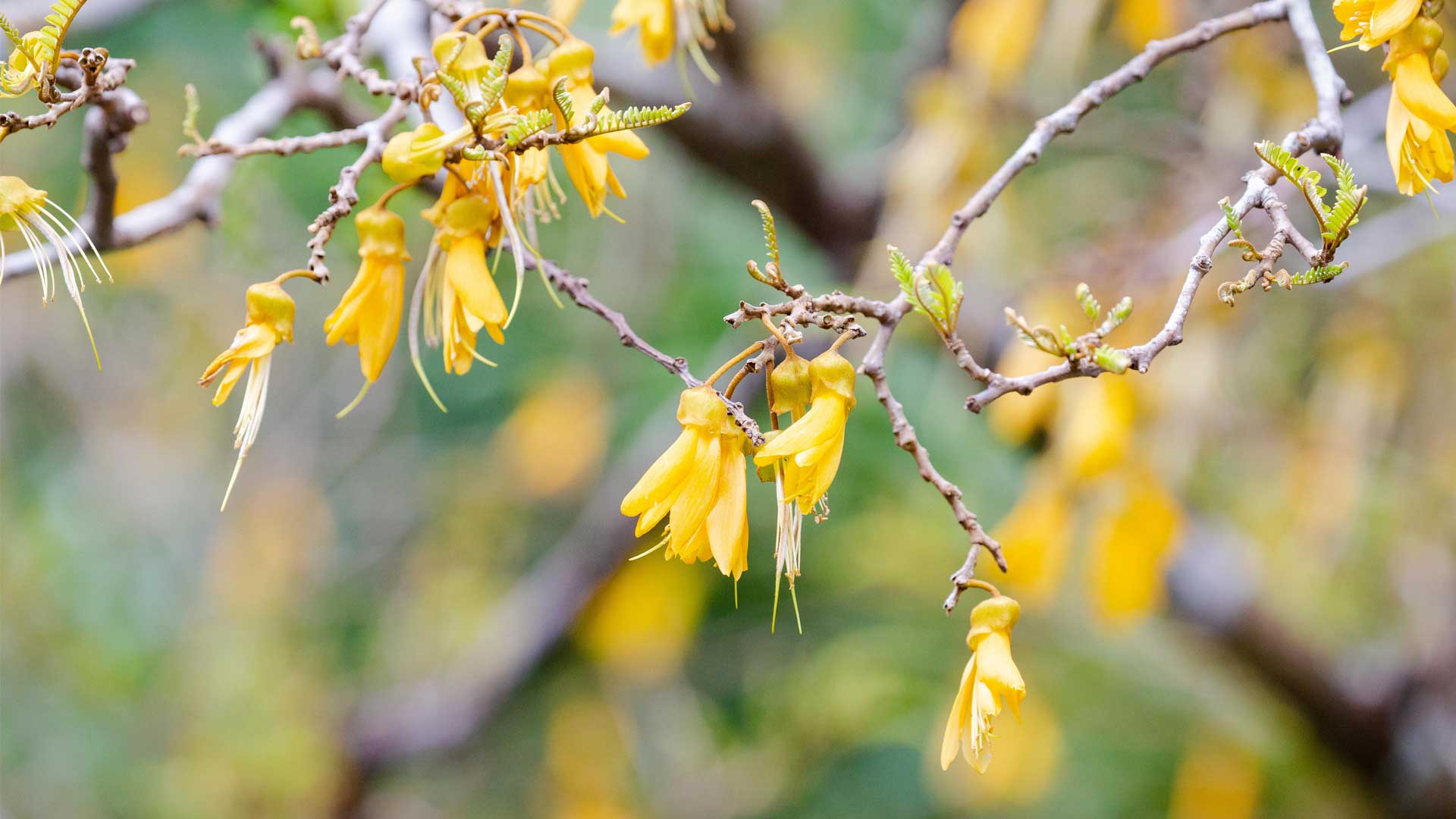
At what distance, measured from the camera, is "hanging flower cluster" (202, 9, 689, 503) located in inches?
20.7

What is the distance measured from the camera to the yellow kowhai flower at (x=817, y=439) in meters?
0.51

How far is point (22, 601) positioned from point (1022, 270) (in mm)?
2616

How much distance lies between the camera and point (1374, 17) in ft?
1.80

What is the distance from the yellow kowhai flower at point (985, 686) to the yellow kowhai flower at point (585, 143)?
0.30 meters

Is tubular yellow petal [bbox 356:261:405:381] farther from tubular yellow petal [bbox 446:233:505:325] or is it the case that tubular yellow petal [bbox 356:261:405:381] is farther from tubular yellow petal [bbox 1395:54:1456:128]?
tubular yellow petal [bbox 1395:54:1456:128]

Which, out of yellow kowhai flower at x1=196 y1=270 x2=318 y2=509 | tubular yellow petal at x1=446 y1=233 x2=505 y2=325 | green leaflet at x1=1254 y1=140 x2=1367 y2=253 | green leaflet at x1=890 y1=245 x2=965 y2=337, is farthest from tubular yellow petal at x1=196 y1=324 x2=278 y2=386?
green leaflet at x1=1254 y1=140 x2=1367 y2=253

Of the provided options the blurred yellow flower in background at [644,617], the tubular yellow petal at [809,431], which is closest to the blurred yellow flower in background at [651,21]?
the tubular yellow petal at [809,431]

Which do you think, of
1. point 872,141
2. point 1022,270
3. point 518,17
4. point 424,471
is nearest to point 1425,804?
point 1022,270

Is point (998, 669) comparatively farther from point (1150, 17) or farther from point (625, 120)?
point (1150, 17)

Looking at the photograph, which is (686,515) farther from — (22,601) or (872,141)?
(22,601)

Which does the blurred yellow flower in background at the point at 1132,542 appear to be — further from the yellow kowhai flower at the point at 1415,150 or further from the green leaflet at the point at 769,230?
the green leaflet at the point at 769,230

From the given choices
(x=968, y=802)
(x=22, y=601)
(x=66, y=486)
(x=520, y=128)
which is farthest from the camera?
(x=66, y=486)

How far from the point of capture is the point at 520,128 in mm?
508

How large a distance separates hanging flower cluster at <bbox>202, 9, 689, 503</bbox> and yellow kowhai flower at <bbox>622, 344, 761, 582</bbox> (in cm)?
11
